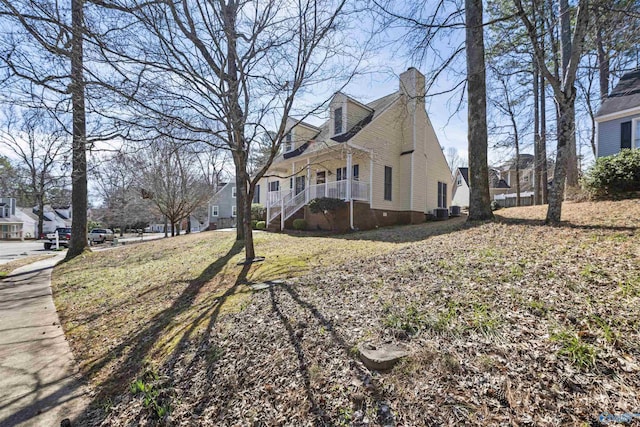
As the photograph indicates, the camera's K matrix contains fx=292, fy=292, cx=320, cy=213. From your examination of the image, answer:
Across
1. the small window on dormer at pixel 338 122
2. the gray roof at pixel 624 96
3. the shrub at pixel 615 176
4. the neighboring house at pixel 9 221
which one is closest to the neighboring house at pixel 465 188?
→ the gray roof at pixel 624 96

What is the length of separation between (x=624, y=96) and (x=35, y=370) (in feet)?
67.3

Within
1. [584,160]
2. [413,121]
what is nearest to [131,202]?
[413,121]

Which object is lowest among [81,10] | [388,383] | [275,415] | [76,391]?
[76,391]

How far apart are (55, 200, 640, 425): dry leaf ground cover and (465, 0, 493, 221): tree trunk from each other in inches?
113

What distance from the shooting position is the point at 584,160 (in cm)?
2097

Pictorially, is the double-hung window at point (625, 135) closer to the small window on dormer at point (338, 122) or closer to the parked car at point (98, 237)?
the small window on dormer at point (338, 122)

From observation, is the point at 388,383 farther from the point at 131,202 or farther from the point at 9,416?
the point at 131,202

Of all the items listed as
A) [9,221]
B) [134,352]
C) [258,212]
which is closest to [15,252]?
[258,212]

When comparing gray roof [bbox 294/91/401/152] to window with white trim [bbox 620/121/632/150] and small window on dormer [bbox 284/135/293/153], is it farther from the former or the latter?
window with white trim [bbox 620/121/632/150]

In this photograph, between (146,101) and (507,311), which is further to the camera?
(146,101)

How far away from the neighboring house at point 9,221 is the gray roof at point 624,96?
57.4m

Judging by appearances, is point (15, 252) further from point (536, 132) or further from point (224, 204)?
point (536, 132)

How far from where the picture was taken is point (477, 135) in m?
8.80

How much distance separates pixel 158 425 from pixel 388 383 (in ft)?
6.69
